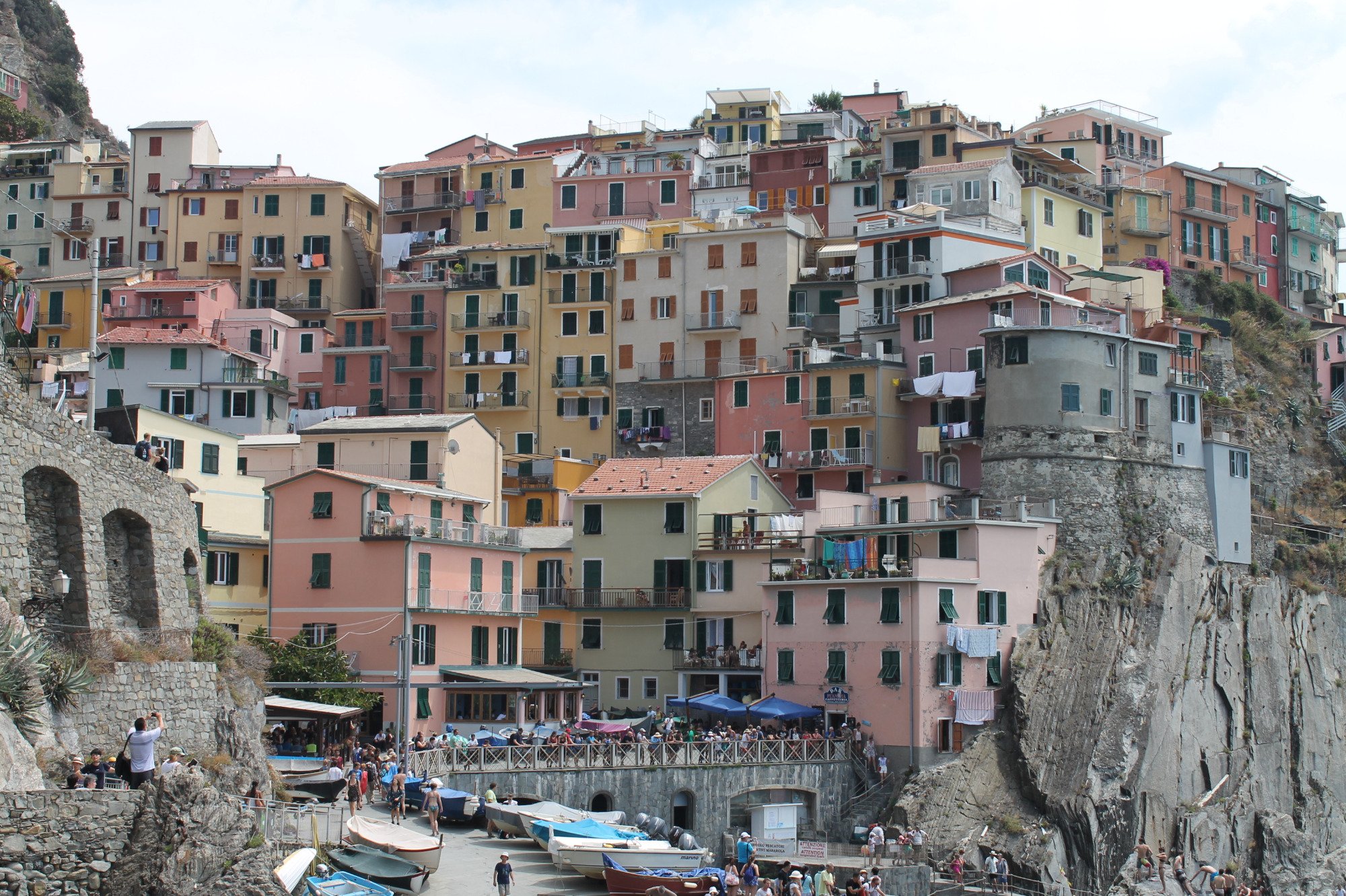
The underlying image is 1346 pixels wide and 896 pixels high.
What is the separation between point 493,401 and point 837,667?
3173 cm

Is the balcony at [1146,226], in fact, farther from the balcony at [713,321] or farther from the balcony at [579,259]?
the balcony at [579,259]

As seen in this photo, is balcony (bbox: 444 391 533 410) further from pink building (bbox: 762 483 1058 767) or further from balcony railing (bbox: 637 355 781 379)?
pink building (bbox: 762 483 1058 767)

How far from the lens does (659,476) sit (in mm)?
67000

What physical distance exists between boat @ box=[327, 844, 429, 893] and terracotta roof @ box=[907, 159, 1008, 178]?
172ft

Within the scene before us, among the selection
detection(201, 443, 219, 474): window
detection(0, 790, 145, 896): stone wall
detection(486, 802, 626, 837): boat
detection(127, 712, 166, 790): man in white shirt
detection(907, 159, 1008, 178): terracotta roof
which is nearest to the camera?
detection(0, 790, 145, 896): stone wall

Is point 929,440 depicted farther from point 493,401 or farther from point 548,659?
point 493,401

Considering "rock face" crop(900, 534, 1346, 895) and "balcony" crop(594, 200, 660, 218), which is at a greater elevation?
"balcony" crop(594, 200, 660, 218)

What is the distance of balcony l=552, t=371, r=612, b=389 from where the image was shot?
82875 millimetres

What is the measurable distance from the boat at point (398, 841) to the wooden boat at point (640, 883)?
3.88 m

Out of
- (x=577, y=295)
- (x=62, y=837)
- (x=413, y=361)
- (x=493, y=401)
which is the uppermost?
(x=577, y=295)

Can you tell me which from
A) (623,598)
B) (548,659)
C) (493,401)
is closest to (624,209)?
(493,401)

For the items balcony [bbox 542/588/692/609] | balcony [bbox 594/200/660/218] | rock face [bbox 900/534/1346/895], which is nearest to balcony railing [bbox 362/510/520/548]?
balcony [bbox 542/588/692/609]

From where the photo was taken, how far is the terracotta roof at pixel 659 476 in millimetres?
65938

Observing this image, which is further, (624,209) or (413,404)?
(624,209)
